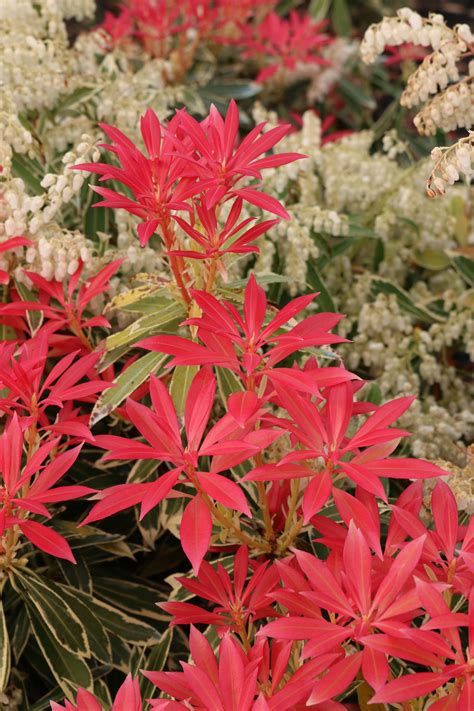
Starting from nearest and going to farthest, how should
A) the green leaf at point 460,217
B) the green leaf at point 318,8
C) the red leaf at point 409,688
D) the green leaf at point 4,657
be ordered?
the red leaf at point 409,688, the green leaf at point 4,657, the green leaf at point 460,217, the green leaf at point 318,8

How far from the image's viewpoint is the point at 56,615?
1.11 m

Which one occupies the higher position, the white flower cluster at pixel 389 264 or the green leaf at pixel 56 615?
the white flower cluster at pixel 389 264

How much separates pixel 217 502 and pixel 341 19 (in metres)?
2.45

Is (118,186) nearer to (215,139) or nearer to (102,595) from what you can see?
(215,139)

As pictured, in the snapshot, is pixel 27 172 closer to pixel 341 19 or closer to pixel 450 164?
pixel 450 164

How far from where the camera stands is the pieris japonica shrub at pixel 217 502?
0.82 m

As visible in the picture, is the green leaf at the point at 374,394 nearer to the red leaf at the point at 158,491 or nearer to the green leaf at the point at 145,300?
the green leaf at the point at 145,300

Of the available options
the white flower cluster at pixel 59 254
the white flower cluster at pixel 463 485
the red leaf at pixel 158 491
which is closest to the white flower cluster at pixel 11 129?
the white flower cluster at pixel 59 254

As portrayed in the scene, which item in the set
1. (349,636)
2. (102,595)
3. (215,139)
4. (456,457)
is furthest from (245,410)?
(456,457)

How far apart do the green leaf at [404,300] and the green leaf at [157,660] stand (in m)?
0.74

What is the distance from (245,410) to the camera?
0.89 metres

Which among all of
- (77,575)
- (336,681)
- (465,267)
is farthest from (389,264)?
(336,681)

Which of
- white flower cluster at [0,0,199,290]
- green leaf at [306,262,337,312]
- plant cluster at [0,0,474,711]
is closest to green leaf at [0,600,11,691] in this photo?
plant cluster at [0,0,474,711]

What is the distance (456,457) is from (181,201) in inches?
25.9
